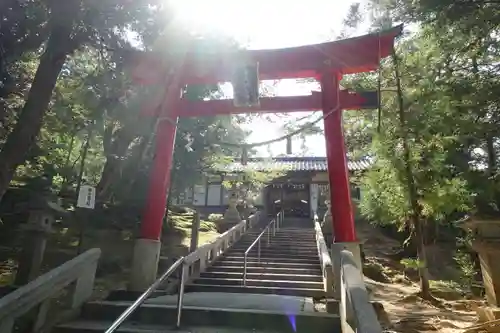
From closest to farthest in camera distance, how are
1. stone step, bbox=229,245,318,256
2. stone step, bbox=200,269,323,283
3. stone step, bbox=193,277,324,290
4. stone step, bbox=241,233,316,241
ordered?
stone step, bbox=193,277,324,290 < stone step, bbox=200,269,323,283 < stone step, bbox=229,245,318,256 < stone step, bbox=241,233,316,241

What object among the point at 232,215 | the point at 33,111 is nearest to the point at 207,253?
the point at 33,111

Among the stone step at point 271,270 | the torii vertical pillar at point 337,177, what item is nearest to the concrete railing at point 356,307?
the torii vertical pillar at point 337,177

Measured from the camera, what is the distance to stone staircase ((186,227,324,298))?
23.7 feet

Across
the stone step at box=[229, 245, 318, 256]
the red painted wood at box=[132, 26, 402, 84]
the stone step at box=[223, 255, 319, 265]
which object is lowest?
the stone step at box=[223, 255, 319, 265]

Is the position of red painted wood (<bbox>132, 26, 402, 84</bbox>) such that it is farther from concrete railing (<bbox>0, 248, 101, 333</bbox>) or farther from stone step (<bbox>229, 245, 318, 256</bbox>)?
stone step (<bbox>229, 245, 318, 256</bbox>)

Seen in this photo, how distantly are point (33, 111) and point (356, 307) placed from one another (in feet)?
16.0

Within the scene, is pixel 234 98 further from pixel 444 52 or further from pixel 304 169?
pixel 304 169

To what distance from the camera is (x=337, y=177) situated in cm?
655

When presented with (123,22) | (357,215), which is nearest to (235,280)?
(123,22)

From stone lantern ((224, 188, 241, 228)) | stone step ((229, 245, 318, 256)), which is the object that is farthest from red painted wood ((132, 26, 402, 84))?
stone lantern ((224, 188, 241, 228))

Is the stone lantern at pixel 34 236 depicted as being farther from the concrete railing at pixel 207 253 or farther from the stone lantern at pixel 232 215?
the stone lantern at pixel 232 215

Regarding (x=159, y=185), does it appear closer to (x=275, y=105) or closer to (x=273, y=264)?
(x=275, y=105)

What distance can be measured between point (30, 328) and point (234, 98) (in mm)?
4827

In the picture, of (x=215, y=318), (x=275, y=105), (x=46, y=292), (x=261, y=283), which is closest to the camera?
(x=46, y=292)
